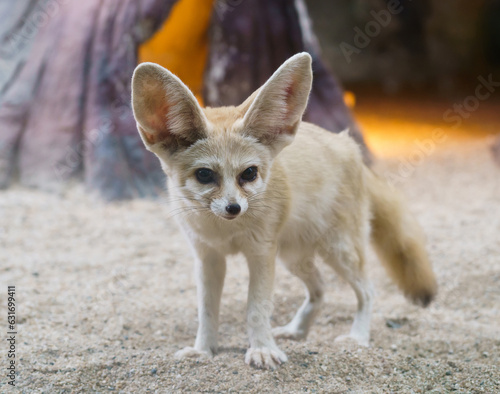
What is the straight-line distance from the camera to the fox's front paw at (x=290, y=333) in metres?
3.06

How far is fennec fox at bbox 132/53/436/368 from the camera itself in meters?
2.20

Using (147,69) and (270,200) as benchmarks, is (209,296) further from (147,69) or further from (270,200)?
(147,69)

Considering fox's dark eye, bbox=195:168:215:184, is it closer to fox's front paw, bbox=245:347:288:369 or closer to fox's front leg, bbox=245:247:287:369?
fox's front leg, bbox=245:247:287:369

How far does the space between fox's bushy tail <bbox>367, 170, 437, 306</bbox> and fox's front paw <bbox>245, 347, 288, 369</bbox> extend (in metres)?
1.04

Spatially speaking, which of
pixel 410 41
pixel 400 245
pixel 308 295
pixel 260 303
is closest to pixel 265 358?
pixel 260 303

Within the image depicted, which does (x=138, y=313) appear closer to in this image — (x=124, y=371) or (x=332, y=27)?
(x=124, y=371)

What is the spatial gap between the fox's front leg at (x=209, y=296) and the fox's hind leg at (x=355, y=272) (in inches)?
22.2

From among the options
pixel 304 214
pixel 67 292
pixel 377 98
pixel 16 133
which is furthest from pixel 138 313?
pixel 377 98

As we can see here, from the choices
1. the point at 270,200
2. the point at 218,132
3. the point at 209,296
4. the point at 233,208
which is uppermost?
the point at 218,132

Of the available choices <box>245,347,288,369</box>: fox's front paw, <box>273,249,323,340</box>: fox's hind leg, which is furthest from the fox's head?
<box>273,249,323,340</box>: fox's hind leg

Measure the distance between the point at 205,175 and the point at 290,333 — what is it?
1.23m

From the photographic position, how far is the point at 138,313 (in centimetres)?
323

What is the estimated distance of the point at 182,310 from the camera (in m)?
3.32

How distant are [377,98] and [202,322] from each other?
8222 millimetres
